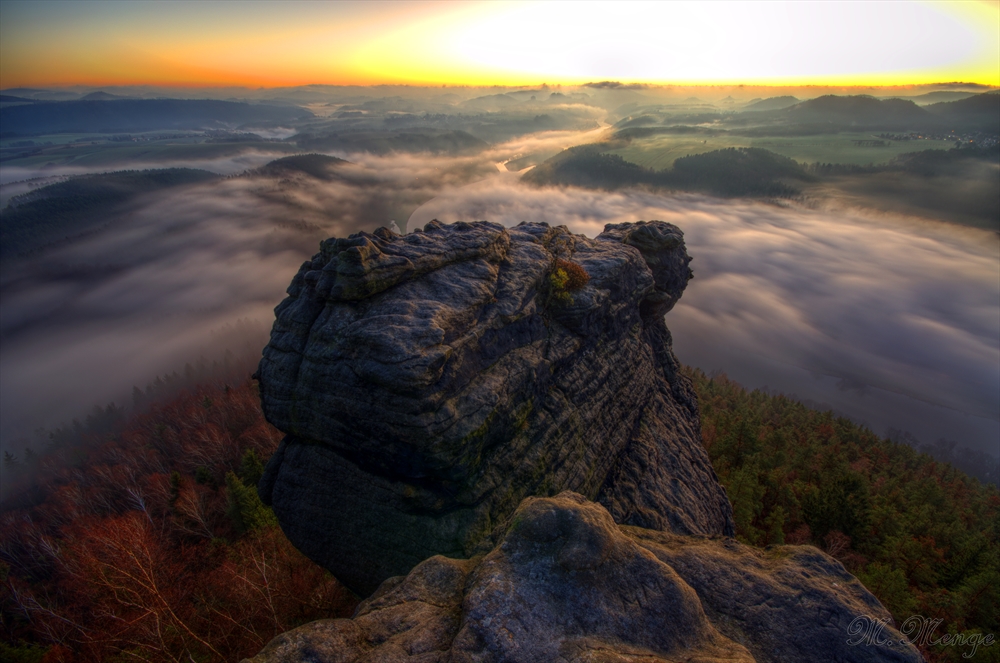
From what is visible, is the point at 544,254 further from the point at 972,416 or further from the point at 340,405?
the point at 972,416

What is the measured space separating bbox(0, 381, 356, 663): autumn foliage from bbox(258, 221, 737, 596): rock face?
21.3 feet

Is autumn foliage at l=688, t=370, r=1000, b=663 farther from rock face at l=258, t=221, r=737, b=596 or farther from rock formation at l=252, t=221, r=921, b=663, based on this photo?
rock face at l=258, t=221, r=737, b=596

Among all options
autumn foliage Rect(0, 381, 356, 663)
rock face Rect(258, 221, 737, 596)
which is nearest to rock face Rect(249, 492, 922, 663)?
rock face Rect(258, 221, 737, 596)

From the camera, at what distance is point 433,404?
47.4 feet

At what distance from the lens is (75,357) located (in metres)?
178

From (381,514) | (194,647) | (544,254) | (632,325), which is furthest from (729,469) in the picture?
(194,647)

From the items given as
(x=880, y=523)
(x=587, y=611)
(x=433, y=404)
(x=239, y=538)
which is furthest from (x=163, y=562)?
(x=880, y=523)

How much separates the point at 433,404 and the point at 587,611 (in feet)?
26.2

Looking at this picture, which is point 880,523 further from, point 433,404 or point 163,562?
point 163,562

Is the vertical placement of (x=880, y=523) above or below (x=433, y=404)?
below

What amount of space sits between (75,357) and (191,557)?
223 metres

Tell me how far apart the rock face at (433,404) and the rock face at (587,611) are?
2.00 m

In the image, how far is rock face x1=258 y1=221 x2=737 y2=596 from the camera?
48.6ft

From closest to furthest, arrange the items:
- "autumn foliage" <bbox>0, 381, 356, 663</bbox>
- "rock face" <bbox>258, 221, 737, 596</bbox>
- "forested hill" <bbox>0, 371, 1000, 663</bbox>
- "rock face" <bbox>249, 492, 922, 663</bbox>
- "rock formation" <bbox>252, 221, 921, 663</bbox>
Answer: "rock face" <bbox>249, 492, 922, 663</bbox>, "rock formation" <bbox>252, 221, 921, 663</bbox>, "rock face" <bbox>258, 221, 737, 596</bbox>, "autumn foliage" <bbox>0, 381, 356, 663</bbox>, "forested hill" <bbox>0, 371, 1000, 663</bbox>
